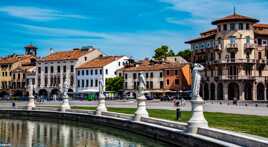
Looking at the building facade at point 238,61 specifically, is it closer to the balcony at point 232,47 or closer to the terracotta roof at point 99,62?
the balcony at point 232,47

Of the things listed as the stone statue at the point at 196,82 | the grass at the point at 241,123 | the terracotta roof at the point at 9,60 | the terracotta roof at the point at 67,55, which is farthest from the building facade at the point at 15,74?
the stone statue at the point at 196,82

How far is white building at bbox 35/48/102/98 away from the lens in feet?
370

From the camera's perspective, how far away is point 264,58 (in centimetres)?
9244

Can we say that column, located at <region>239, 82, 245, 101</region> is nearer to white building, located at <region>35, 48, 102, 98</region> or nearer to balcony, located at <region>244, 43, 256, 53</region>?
balcony, located at <region>244, 43, 256, 53</region>

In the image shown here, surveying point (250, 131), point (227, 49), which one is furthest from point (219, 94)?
point (250, 131)

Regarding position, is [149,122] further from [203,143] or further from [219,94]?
[219,94]

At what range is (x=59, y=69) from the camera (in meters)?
116

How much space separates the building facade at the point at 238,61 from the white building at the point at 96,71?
22476 millimetres

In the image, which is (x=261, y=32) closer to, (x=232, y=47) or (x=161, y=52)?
(x=232, y=47)

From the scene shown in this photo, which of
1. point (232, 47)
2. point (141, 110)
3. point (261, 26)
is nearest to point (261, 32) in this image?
point (261, 26)

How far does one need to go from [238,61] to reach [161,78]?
16720mm

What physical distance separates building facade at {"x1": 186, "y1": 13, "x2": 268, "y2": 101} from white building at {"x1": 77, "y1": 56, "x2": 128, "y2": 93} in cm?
2248

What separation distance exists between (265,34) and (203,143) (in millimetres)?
76342

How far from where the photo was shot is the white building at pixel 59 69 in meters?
113
